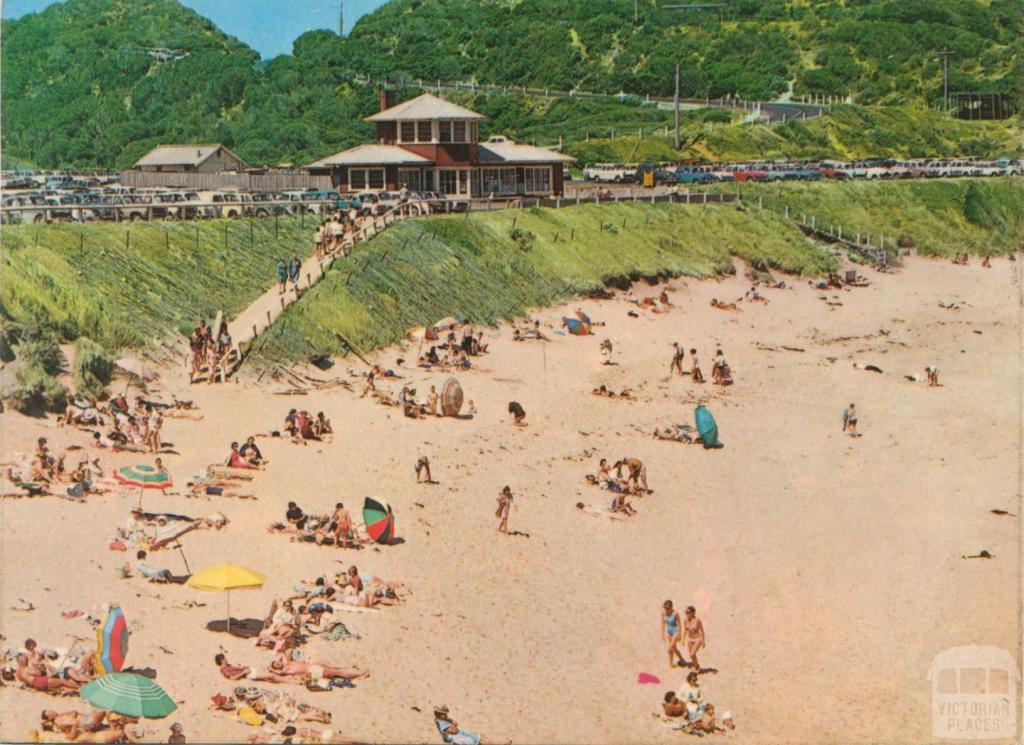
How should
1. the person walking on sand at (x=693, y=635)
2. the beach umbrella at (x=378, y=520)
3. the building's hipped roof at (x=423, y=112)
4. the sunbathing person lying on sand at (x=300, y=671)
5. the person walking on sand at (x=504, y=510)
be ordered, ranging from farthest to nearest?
1. the building's hipped roof at (x=423, y=112)
2. the person walking on sand at (x=504, y=510)
3. the beach umbrella at (x=378, y=520)
4. the person walking on sand at (x=693, y=635)
5. the sunbathing person lying on sand at (x=300, y=671)

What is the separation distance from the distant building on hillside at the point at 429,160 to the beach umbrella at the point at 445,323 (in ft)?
62.1

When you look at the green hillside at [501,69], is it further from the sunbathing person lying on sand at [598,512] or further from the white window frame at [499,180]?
the sunbathing person lying on sand at [598,512]

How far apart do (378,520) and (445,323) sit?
16557 mm

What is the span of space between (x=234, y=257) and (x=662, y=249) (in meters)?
19.4

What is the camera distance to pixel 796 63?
117688 mm

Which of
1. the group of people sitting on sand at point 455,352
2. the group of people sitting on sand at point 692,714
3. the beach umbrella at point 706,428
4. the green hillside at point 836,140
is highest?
the green hillside at point 836,140

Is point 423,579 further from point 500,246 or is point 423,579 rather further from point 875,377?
point 500,246

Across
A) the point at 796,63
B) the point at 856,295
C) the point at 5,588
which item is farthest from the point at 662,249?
the point at 796,63

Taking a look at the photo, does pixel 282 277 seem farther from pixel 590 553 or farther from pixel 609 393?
pixel 590 553

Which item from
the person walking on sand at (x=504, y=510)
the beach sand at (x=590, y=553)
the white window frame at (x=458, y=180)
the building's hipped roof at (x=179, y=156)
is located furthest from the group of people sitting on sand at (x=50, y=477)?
the building's hipped roof at (x=179, y=156)

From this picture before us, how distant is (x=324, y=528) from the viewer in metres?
24.6

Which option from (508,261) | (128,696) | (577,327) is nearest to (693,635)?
(128,696)

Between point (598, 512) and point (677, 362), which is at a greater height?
point (677, 362)

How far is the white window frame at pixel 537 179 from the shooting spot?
6378 cm
